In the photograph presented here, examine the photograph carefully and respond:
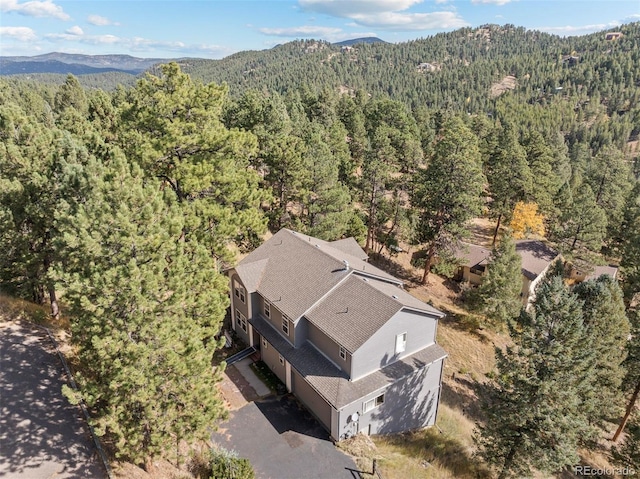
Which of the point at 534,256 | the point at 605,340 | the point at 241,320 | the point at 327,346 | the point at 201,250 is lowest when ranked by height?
the point at 534,256

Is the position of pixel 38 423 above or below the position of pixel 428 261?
above

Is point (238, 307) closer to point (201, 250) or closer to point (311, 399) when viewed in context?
point (311, 399)

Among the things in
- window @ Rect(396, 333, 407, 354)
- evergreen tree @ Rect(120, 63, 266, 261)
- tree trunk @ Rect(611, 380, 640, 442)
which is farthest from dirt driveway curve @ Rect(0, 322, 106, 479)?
tree trunk @ Rect(611, 380, 640, 442)

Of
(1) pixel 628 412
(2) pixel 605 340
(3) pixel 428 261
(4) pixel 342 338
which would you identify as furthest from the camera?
(3) pixel 428 261

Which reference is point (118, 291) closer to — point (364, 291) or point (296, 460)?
point (296, 460)

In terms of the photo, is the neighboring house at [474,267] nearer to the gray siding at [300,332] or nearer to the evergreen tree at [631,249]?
the evergreen tree at [631,249]

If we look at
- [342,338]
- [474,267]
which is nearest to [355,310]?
[342,338]

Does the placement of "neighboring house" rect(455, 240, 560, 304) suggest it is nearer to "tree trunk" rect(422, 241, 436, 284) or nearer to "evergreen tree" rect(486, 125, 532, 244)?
"tree trunk" rect(422, 241, 436, 284)
